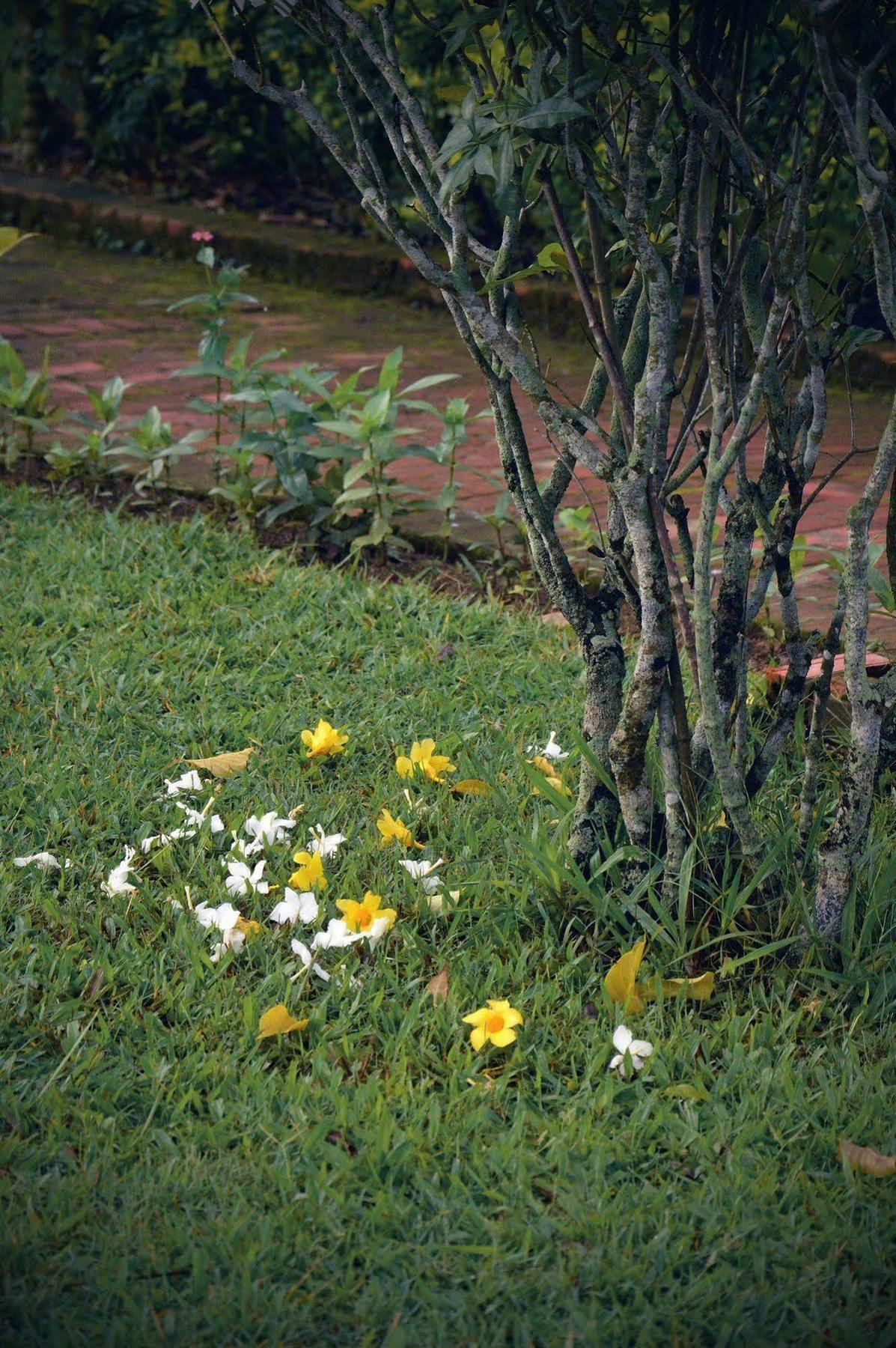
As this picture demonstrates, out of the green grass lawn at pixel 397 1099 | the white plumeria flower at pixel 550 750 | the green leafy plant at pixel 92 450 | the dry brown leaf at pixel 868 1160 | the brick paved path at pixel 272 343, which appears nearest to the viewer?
the green grass lawn at pixel 397 1099

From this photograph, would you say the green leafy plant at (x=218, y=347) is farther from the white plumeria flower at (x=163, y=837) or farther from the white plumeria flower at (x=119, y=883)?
the white plumeria flower at (x=119, y=883)

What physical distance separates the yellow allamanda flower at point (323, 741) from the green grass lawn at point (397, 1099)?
0.14 ft

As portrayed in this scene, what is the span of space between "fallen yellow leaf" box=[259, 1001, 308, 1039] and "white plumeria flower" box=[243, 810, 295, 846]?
0.47m

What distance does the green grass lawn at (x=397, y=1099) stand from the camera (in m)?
1.52

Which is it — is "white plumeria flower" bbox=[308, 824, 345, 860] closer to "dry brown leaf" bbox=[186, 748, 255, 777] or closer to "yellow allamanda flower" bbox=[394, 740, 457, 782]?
"yellow allamanda flower" bbox=[394, 740, 457, 782]

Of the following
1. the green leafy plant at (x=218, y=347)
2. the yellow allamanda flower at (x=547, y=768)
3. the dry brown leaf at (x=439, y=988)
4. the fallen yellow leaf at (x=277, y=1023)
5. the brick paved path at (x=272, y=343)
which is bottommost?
the brick paved path at (x=272, y=343)

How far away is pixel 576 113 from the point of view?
1.59m

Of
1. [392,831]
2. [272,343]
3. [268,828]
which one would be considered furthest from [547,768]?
[272,343]

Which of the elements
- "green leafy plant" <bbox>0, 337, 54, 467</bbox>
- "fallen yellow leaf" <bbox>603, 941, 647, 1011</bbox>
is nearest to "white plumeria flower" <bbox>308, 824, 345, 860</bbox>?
"fallen yellow leaf" <bbox>603, 941, 647, 1011</bbox>

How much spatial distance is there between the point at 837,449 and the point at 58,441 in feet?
8.94

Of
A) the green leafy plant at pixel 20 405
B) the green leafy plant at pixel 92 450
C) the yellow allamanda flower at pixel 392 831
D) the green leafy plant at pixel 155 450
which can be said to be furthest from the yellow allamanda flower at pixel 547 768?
the green leafy plant at pixel 20 405

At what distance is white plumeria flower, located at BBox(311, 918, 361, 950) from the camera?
2.06 m

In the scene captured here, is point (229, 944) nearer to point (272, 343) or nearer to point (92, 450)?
point (92, 450)

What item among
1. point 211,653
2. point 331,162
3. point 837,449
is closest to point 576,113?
point 211,653
